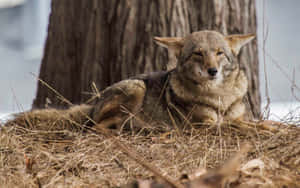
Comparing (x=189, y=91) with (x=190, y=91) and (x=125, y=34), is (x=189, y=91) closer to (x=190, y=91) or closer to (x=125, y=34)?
(x=190, y=91)

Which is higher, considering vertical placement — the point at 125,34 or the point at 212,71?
the point at 125,34

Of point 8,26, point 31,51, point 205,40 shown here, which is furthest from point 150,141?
point 8,26

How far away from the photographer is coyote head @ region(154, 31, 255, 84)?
11.4 ft

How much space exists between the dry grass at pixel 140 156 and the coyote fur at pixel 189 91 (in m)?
0.55

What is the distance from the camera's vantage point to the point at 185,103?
12.1 feet

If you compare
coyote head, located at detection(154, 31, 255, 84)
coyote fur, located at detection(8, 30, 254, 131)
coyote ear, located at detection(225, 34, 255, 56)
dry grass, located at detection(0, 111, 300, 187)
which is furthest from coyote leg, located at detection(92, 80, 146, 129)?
coyote ear, located at detection(225, 34, 255, 56)

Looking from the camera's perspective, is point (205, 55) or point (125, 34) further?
point (125, 34)

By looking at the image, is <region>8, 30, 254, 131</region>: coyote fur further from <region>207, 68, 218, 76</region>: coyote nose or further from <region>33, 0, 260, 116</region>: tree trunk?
<region>33, 0, 260, 116</region>: tree trunk

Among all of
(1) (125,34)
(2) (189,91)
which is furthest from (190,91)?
(1) (125,34)

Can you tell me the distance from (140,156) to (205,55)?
1.42 meters

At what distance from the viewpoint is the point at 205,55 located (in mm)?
3529

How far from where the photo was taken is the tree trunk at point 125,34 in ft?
14.6

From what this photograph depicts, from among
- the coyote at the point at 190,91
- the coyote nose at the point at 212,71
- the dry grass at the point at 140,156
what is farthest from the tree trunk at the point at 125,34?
the dry grass at the point at 140,156

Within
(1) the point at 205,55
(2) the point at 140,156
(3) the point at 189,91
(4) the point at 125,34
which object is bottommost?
(2) the point at 140,156
